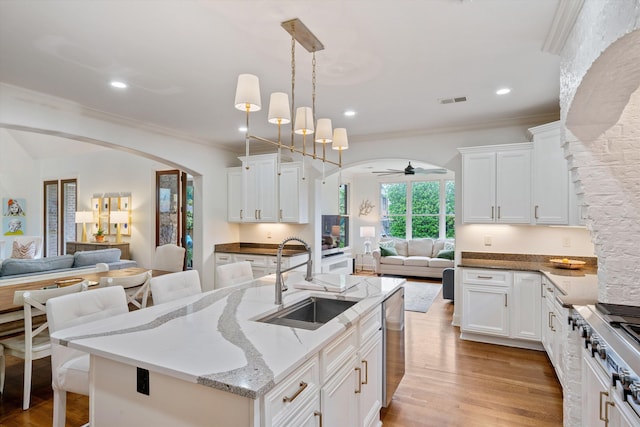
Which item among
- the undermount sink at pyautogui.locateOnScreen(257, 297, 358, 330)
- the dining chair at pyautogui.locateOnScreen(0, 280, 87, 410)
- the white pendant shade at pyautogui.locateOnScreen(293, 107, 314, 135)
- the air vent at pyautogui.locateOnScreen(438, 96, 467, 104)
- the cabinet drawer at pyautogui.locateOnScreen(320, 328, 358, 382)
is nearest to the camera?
the cabinet drawer at pyautogui.locateOnScreen(320, 328, 358, 382)

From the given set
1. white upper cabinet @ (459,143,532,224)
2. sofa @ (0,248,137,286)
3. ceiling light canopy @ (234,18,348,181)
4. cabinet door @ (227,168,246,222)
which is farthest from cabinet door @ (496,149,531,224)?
sofa @ (0,248,137,286)

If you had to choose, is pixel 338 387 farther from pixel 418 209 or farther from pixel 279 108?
pixel 418 209

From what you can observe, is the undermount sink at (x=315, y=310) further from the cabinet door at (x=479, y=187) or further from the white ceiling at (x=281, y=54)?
the cabinet door at (x=479, y=187)

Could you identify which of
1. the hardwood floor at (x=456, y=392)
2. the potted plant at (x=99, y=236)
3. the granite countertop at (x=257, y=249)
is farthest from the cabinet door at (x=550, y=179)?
the potted plant at (x=99, y=236)

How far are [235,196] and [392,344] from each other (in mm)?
3963

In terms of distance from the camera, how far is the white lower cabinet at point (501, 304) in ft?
12.3

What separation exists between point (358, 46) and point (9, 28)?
2.28m

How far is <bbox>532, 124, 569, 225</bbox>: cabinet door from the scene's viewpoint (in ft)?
12.1

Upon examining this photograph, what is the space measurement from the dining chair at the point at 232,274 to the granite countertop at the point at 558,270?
8.26 ft

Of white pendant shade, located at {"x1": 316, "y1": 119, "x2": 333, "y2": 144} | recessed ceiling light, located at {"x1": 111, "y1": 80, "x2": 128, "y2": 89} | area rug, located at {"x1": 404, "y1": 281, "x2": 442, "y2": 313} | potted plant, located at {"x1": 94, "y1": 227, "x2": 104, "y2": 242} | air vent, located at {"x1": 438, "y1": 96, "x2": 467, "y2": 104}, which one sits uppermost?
air vent, located at {"x1": 438, "y1": 96, "x2": 467, "y2": 104}

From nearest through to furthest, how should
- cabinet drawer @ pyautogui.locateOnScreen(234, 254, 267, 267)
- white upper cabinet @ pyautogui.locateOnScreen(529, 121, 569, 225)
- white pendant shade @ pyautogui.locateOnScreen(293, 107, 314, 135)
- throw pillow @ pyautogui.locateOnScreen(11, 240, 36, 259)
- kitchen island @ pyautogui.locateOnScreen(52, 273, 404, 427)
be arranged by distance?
kitchen island @ pyautogui.locateOnScreen(52, 273, 404, 427) → white pendant shade @ pyautogui.locateOnScreen(293, 107, 314, 135) → white upper cabinet @ pyautogui.locateOnScreen(529, 121, 569, 225) → cabinet drawer @ pyautogui.locateOnScreen(234, 254, 267, 267) → throw pillow @ pyautogui.locateOnScreen(11, 240, 36, 259)

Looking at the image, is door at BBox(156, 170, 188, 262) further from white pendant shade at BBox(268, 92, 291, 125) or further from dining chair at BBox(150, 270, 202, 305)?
white pendant shade at BBox(268, 92, 291, 125)

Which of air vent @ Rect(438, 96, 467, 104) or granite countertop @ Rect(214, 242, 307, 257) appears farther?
granite countertop @ Rect(214, 242, 307, 257)

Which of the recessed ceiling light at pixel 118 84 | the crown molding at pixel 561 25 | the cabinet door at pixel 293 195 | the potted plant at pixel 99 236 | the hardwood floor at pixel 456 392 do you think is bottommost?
the hardwood floor at pixel 456 392
